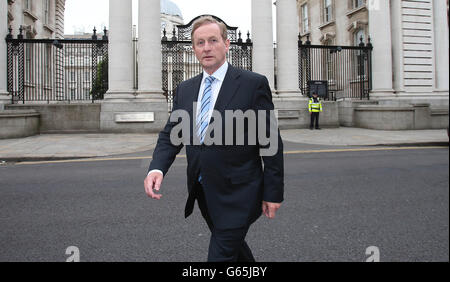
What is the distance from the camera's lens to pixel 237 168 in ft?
5.84

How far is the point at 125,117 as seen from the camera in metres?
15.1

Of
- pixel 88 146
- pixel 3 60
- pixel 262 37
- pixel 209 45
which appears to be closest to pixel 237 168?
pixel 209 45

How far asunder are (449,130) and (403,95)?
68.9ft

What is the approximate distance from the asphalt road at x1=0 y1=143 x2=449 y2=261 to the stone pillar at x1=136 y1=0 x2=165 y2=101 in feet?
30.4

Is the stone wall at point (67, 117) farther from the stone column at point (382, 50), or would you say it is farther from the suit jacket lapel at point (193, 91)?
the stone column at point (382, 50)

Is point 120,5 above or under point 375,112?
above

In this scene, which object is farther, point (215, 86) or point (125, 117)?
point (125, 117)

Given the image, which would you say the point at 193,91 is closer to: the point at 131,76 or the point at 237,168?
the point at 237,168

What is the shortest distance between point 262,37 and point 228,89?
16.4 meters

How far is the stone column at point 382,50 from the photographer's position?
18.9 metres

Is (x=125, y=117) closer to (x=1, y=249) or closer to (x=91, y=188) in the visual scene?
(x=91, y=188)

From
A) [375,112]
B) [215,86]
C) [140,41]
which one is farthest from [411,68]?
[215,86]

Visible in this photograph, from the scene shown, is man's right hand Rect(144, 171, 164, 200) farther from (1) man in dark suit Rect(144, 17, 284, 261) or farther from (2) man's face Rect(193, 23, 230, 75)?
(2) man's face Rect(193, 23, 230, 75)
